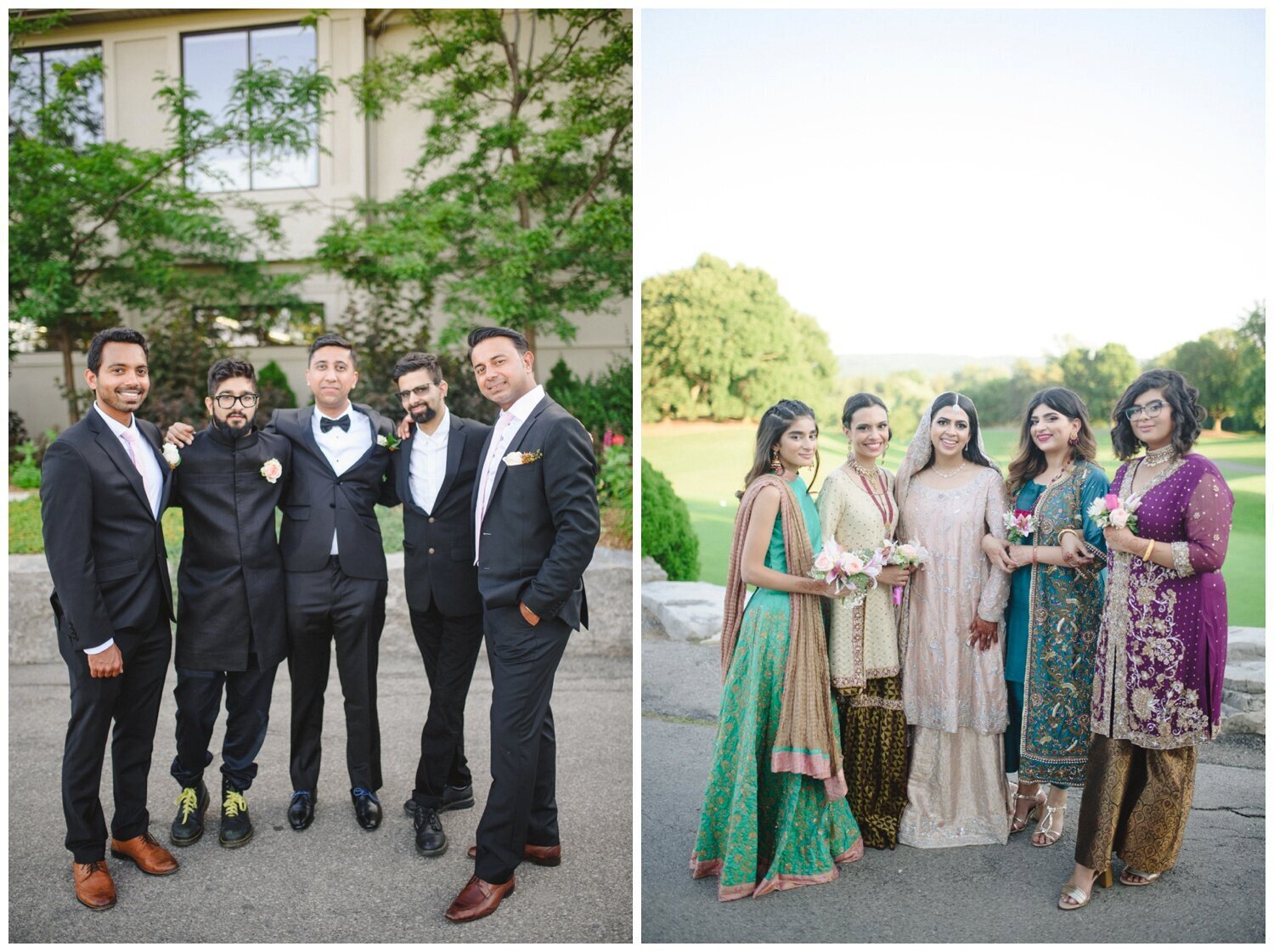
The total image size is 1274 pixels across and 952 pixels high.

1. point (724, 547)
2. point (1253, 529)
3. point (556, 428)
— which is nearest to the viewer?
point (556, 428)

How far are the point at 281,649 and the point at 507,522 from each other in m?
1.27

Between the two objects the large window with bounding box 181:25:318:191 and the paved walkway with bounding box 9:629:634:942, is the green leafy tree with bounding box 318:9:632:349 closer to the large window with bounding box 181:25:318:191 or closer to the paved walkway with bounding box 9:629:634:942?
the large window with bounding box 181:25:318:191

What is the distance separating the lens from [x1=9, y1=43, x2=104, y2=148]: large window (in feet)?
33.6

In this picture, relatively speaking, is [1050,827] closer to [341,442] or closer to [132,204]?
[341,442]

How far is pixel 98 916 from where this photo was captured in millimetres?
3264

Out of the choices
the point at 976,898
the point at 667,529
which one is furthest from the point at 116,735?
the point at 667,529

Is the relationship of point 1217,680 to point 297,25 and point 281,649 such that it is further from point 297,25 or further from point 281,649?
point 297,25

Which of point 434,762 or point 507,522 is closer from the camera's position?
point 507,522

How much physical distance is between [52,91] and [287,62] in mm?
2736

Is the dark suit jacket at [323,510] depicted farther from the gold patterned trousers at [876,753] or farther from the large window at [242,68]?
the large window at [242,68]

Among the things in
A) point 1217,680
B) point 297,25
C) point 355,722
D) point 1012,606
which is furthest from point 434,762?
point 297,25

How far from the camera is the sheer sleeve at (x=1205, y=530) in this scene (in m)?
3.20

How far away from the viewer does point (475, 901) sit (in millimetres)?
3236

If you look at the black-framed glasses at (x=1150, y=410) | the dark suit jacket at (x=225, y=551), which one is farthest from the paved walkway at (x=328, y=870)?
the black-framed glasses at (x=1150, y=410)
